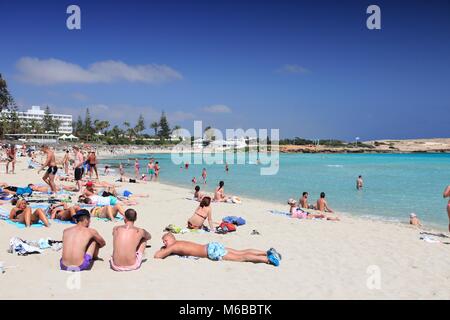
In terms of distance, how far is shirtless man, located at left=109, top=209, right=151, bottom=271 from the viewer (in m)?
5.12

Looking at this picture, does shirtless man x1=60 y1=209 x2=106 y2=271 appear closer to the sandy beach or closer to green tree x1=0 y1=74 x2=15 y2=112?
the sandy beach

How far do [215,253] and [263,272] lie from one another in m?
0.85

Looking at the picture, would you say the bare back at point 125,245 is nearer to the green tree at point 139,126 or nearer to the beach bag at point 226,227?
the beach bag at point 226,227

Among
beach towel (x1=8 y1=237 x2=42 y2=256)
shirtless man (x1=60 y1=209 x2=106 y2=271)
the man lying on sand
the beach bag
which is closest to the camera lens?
shirtless man (x1=60 y1=209 x2=106 y2=271)

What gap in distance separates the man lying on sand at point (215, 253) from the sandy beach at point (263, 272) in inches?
3.9

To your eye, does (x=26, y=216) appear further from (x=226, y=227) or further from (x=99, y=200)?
(x=226, y=227)

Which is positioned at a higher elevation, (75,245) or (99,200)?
(75,245)

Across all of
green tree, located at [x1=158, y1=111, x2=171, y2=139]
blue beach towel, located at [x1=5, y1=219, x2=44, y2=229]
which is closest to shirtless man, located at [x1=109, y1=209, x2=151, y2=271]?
blue beach towel, located at [x1=5, y1=219, x2=44, y2=229]

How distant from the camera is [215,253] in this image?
5.80 meters

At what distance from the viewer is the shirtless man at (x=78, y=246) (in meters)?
5.02

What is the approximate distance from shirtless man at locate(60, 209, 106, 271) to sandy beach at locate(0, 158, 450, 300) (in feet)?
0.47

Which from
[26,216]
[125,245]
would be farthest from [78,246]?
[26,216]

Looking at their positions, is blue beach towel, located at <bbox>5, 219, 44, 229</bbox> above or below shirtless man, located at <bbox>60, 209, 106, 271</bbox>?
below
